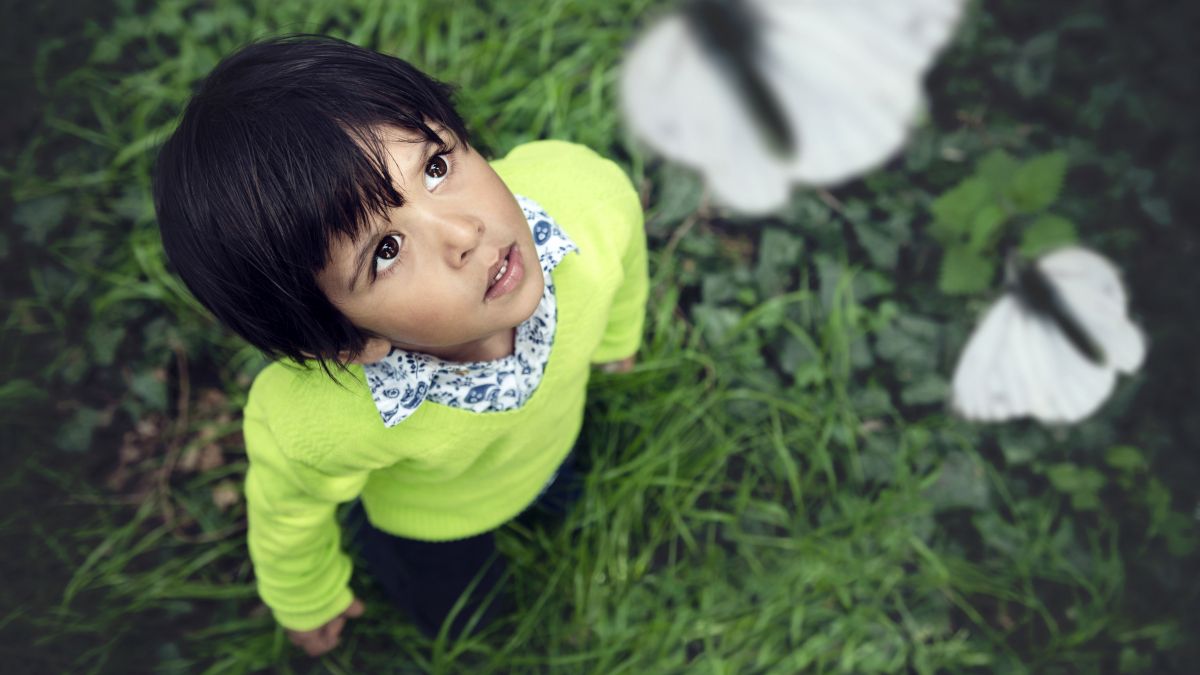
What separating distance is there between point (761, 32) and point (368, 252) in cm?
141

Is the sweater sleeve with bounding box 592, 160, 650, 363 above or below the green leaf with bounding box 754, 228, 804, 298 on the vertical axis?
above

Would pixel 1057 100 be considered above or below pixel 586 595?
above

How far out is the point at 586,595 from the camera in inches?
62.9

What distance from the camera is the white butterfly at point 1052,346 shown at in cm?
174

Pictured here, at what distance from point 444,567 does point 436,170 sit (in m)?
0.77

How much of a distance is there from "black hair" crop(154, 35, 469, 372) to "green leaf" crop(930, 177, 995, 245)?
1266 millimetres

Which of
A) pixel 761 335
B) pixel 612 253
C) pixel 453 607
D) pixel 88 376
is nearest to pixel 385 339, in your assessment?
pixel 612 253

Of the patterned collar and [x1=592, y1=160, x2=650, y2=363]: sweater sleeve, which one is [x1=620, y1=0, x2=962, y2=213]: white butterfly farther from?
the patterned collar

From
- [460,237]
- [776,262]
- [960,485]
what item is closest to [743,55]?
[776,262]

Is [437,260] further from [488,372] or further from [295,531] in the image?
[295,531]

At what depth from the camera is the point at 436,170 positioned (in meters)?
0.83

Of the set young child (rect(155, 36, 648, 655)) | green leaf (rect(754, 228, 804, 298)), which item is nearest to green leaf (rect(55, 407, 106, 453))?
young child (rect(155, 36, 648, 655))

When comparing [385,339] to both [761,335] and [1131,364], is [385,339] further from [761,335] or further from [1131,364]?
[1131,364]

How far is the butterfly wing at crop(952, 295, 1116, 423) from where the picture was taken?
1.74m
